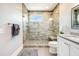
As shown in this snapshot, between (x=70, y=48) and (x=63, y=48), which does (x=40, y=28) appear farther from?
(x=70, y=48)

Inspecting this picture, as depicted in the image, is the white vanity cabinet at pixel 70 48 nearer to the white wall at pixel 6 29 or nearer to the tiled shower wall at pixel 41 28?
the white wall at pixel 6 29

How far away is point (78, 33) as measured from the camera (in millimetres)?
3225

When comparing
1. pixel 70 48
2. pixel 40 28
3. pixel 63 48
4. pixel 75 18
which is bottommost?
pixel 63 48

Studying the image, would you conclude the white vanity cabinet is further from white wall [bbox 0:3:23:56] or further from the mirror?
white wall [bbox 0:3:23:56]

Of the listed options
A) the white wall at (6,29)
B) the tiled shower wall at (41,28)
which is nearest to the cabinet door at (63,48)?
the white wall at (6,29)

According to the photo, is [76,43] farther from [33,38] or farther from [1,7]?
[33,38]

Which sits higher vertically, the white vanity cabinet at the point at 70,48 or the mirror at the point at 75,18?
the mirror at the point at 75,18

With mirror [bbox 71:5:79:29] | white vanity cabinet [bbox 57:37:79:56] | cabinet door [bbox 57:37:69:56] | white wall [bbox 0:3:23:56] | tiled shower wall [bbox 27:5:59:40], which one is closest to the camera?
white vanity cabinet [bbox 57:37:79:56]

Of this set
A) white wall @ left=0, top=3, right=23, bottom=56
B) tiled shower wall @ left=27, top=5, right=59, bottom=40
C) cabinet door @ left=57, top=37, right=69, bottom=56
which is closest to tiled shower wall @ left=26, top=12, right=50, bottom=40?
tiled shower wall @ left=27, top=5, right=59, bottom=40

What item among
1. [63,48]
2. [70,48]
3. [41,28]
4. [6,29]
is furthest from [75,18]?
[41,28]

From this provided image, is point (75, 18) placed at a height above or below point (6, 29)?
above

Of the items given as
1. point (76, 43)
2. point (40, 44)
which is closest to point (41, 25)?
point (40, 44)

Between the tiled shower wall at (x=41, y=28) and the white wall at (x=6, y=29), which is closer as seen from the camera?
the white wall at (x=6, y=29)

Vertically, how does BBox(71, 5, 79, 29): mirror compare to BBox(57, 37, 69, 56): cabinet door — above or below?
above
